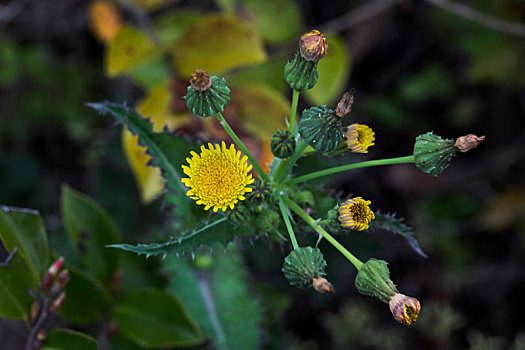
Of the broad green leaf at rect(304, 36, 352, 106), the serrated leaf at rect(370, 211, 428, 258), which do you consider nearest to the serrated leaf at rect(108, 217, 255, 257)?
the serrated leaf at rect(370, 211, 428, 258)

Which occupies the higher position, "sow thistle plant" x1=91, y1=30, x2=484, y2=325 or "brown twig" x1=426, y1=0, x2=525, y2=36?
"sow thistle plant" x1=91, y1=30, x2=484, y2=325

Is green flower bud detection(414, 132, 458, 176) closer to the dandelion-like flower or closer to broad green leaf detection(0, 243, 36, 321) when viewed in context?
the dandelion-like flower

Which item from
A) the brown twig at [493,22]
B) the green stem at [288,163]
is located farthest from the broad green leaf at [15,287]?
the brown twig at [493,22]

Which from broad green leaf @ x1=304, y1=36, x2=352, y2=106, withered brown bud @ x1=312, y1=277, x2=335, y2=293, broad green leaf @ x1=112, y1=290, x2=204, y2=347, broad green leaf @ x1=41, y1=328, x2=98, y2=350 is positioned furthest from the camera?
broad green leaf @ x1=304, y1=36, x2=352, y2=106

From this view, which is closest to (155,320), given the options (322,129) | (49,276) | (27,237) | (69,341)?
(69,341)

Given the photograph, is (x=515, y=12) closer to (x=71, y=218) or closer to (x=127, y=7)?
(x=127, y=7)

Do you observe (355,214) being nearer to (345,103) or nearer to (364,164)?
(364,164)
